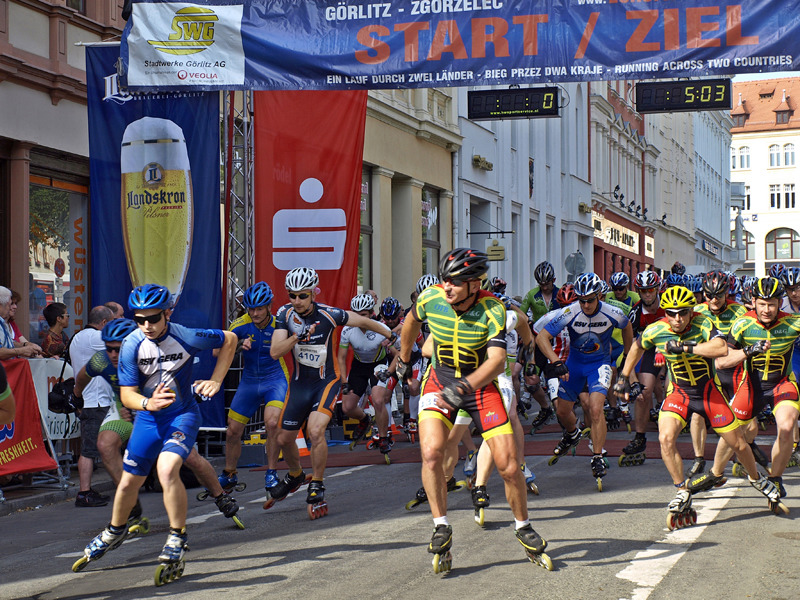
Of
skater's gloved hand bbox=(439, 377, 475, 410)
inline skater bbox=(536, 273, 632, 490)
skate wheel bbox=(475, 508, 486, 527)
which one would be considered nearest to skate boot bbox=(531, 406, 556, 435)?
inline skater bbox=(536, 273, 632, 490)

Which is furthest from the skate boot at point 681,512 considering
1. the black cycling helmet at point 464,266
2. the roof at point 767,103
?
the roof at point 767,103

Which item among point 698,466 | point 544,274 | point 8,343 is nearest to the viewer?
point 698,466

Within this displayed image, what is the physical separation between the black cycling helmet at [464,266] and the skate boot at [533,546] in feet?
5.28

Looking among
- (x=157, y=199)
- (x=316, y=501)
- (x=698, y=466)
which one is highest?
(x=157, y=199)

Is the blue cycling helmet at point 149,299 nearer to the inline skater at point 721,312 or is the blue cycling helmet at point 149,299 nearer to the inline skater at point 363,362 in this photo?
the inline skater at point 721,312

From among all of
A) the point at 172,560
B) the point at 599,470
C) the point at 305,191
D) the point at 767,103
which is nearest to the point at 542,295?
the point at 305,191

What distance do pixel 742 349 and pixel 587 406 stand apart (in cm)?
256

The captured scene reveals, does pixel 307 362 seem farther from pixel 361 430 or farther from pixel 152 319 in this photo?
pixel 361 430

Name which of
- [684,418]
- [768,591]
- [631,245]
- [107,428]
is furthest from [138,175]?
[631,245]

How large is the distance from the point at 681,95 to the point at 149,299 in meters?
13.5

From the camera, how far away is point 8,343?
37.2ft

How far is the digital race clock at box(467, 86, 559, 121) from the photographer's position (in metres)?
19.4

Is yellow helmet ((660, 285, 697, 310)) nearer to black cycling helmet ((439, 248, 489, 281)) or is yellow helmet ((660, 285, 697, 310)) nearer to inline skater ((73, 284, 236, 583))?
black cycling helmet ((439, 248, 489, 281))

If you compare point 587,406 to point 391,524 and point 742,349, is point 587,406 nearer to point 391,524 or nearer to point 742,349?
point 742,349
